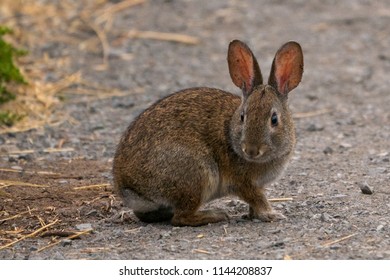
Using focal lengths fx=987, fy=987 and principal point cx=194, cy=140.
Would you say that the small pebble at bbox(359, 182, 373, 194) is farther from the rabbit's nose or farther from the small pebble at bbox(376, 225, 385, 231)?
the rabbit's nose

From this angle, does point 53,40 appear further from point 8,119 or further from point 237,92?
point 8,119

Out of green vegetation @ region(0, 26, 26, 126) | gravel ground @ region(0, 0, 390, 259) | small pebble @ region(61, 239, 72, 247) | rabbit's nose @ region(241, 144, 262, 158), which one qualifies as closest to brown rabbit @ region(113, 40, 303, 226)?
rabbit's nose @ region(241, 144, 262, 158)

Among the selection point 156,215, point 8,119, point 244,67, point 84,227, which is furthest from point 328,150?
point 8,119

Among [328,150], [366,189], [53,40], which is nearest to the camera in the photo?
[366,189]

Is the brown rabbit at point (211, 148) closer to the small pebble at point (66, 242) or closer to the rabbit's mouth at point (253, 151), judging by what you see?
the rabbit's mouth at point (253, 151)

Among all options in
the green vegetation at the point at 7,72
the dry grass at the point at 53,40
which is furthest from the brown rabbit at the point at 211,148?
the green vegetation at the point at 7,72
